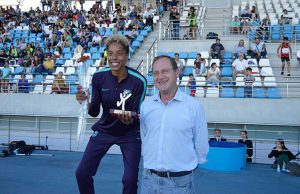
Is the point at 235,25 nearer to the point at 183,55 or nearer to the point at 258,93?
the point at 183,55

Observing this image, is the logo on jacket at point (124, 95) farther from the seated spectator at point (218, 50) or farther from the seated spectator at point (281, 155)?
the seated spectator at point (218, 50)

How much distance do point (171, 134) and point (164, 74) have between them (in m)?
0.46

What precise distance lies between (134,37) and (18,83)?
4992mm

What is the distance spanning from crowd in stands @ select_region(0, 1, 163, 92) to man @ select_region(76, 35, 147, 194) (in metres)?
9.86

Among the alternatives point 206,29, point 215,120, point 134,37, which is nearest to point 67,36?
point 134,37

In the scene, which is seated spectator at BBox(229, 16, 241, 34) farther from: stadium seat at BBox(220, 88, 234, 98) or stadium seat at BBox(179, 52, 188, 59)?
stadium seat at BBox(220, 88, 234, 98)

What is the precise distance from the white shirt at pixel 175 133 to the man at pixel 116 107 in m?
0.86

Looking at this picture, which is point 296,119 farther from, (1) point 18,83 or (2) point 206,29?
(1) point 18,83

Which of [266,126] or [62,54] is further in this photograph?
[62,54]

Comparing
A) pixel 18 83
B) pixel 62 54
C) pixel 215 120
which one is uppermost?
pixel 62 54

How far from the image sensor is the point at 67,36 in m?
18.4

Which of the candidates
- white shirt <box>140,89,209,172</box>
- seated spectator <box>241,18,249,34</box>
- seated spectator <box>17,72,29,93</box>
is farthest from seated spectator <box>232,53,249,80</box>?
white shirt <box>140,89,209,172</box>

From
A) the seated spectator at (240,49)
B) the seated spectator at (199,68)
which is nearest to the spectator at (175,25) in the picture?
the seated spectator at (240,49)

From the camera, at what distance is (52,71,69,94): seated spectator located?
13953 mm
